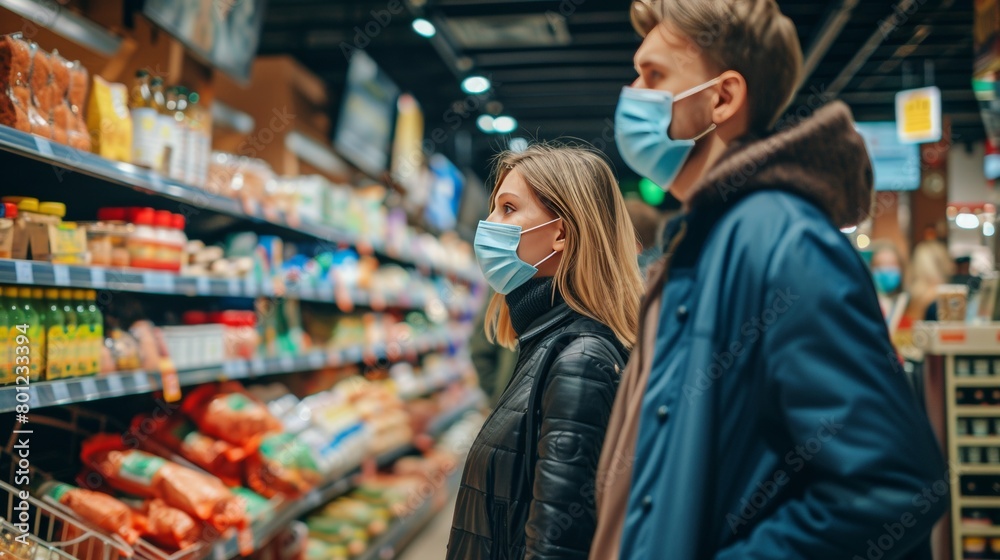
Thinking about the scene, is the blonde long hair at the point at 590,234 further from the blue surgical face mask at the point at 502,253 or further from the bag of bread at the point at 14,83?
the bag of bread at the point at 14,83

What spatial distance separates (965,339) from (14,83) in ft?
11.9

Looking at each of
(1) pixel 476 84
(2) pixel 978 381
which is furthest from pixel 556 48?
(2) pixel 978 381

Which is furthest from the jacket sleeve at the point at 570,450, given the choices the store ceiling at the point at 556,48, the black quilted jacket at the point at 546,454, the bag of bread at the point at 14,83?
the store ceiling at the point at 556,48

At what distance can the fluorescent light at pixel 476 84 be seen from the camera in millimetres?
7309

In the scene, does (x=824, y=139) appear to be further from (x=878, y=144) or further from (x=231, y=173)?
(x=878, y=144)

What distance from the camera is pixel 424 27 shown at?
5.81 meters

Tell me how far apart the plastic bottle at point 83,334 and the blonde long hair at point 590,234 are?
4.69ft

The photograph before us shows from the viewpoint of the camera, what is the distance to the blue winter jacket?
36.4 inches

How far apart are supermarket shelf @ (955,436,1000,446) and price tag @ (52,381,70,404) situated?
3.37 meters

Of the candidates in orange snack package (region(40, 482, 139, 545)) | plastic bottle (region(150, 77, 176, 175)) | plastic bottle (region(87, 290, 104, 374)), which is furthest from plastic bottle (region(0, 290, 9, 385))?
plastic bottle (region(150, 77, 176, 175))

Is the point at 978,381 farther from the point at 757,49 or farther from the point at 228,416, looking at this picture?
the point at 228,416

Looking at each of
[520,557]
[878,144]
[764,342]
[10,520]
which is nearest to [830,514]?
[764,342]

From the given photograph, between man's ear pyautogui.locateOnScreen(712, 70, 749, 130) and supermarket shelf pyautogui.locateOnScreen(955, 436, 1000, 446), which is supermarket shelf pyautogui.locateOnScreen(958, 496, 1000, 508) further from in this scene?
man's ear pyautogui.locateOnScreen(712, 70, 749, 130)

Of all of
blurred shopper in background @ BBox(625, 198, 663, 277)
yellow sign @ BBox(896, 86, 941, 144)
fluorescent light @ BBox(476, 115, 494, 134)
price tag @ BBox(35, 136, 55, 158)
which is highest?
fluorescent light @ BBox(476, 115, 494, 134)
